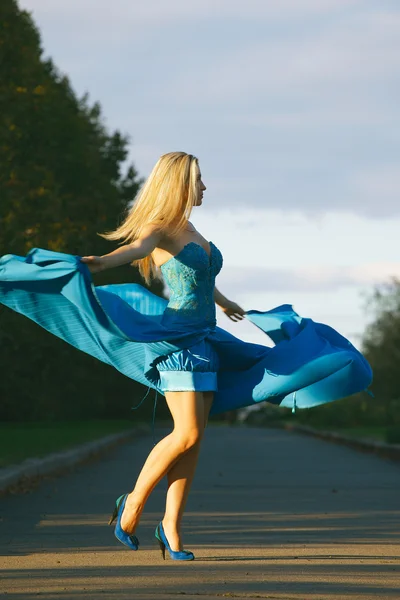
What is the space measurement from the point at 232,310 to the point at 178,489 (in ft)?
4.69

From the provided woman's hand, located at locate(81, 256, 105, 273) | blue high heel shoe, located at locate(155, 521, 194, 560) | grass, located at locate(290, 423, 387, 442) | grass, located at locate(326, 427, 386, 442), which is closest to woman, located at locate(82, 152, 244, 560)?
blue high heel shoe, located at locate(155, 521, 194, 560)

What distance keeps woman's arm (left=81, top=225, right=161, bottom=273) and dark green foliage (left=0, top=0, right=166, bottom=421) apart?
49.2 feet

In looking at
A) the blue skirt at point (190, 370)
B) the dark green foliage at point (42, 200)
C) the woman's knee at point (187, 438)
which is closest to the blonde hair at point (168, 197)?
the blue skirt at point (190, 370)

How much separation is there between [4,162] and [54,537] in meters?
21.2

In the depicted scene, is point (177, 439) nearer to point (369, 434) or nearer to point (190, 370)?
point (190, 370)

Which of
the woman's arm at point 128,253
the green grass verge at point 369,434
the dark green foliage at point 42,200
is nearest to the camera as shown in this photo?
the woman's arm at point 128,253

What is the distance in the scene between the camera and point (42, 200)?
33062 mm

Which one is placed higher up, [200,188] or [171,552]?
[200,188]

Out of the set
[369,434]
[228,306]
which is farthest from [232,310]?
[369,434]

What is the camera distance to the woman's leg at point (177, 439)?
7684 mm

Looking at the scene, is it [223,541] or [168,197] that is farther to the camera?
[223,541]

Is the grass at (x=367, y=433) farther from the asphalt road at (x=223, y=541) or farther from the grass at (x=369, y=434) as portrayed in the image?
the asphalt road at (x=223, y=541)

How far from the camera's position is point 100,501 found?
1348 cm

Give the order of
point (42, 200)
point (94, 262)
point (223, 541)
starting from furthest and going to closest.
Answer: point (42, 200) < point (223, 541) < point (94, 262)
